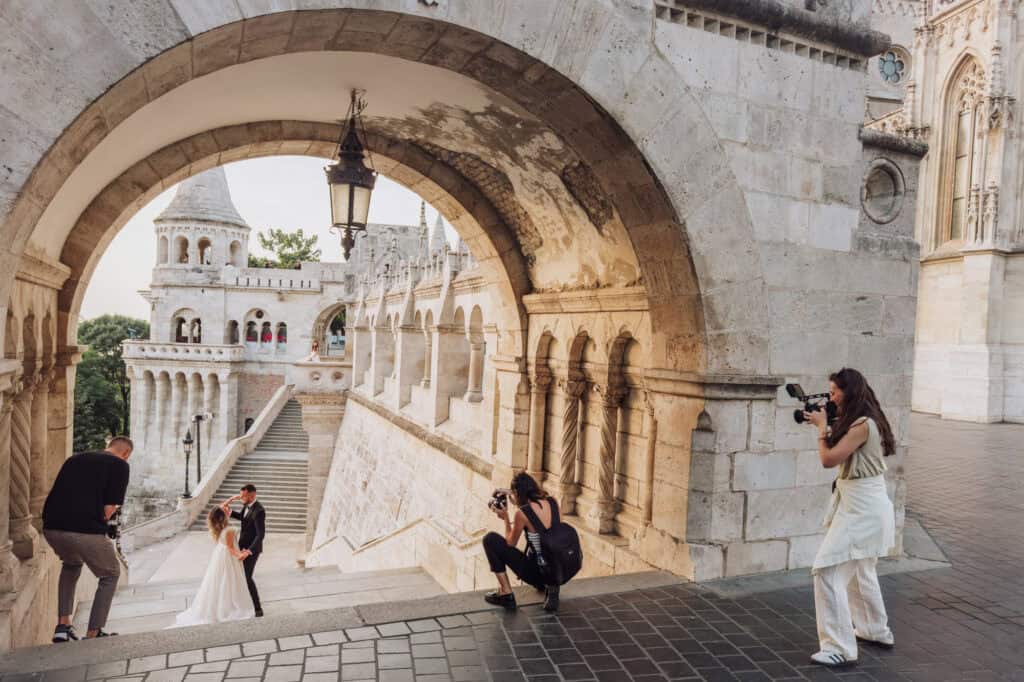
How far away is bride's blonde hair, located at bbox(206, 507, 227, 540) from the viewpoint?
703 centimetres

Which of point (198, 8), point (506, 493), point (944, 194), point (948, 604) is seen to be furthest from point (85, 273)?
point (944, 194)

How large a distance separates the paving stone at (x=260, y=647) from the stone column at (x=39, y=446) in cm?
301

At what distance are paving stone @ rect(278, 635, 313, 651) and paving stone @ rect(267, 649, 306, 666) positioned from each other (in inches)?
1.8

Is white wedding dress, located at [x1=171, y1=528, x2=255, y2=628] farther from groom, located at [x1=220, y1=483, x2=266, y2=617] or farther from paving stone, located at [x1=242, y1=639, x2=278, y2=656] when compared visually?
paving stone, located at [x1=242, y1=639, x2=278, y2=656]

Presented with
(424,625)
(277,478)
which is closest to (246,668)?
(424,625)

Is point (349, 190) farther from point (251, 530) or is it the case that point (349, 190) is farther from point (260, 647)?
point (251, 530)

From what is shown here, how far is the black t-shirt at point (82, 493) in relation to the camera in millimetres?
4312

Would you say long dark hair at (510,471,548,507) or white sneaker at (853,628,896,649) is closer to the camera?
white sneaker at (853,628,896,649)

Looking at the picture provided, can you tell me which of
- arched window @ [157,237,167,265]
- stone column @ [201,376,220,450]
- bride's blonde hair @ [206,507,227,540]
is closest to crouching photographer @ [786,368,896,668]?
bride's blonde hair @ [206,507,227,540]

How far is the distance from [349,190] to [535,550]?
2775 mm

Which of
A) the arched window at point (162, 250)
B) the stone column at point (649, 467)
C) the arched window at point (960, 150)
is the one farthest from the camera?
the arched window at point (162, 250)

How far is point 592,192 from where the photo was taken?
594 centimetres

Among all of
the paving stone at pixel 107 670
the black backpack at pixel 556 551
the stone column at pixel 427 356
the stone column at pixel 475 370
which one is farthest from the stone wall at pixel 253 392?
the paving stone at pixel 107 670

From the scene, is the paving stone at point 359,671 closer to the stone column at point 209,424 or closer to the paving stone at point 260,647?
the paving stone at point 260,647
